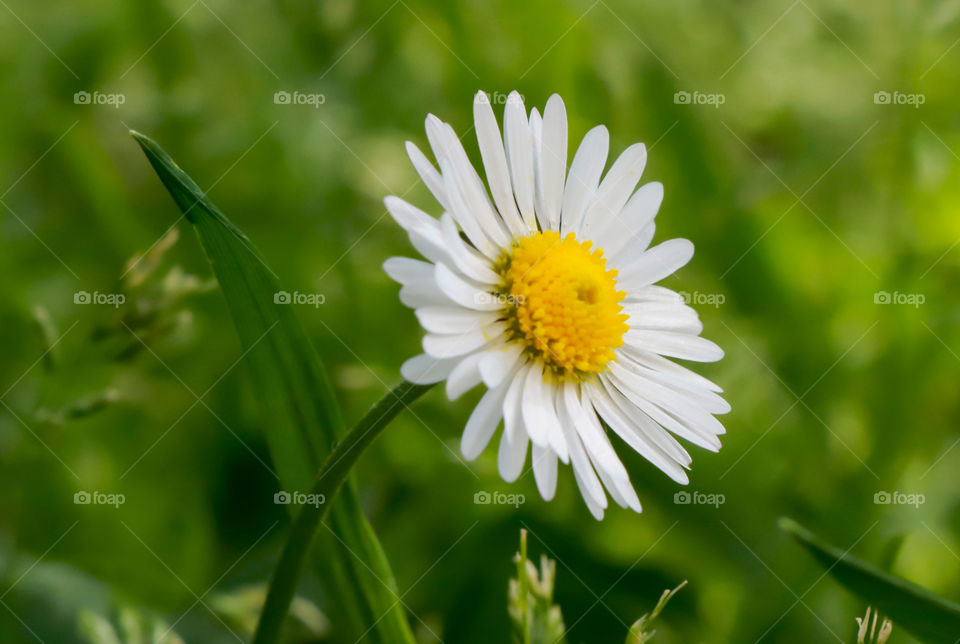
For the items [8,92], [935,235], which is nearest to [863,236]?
[935,235]

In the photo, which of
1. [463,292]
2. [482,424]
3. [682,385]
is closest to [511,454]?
[482,424]

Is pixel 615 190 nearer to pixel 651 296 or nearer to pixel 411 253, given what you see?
pixel 651 296

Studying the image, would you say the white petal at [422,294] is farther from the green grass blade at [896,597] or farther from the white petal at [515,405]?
the green grass blade at [896,597]

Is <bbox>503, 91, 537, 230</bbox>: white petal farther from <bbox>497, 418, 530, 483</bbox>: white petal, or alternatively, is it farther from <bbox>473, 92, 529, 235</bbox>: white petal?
<bbox>497, 418, 530, 483</bbox>: white petal

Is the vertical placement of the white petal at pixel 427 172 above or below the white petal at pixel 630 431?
above

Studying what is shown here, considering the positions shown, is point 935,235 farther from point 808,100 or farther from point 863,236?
point 808,100

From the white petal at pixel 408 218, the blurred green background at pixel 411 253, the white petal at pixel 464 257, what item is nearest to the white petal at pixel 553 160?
the white petal at pixel 464 257

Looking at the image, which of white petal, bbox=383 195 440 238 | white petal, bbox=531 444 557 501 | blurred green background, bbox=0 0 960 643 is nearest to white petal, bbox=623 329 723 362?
white petal, bbox=531 444 557 501
